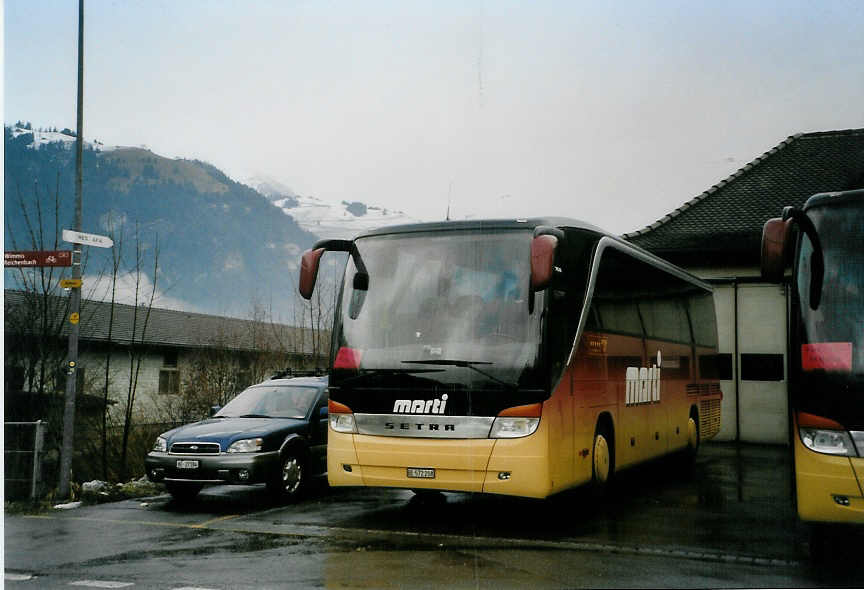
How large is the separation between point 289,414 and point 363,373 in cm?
372

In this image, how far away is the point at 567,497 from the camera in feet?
36.8

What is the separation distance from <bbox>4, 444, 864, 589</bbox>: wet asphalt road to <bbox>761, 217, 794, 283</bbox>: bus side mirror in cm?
228

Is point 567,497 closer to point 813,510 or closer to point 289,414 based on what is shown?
point 289,414

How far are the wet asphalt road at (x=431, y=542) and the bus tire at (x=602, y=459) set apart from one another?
1.26ft

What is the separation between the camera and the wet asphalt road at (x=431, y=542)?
671 centimetres

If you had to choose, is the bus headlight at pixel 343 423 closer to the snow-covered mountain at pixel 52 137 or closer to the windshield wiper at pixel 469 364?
the windshield wiper at pixel 469 364

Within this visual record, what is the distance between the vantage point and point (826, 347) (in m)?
6.51

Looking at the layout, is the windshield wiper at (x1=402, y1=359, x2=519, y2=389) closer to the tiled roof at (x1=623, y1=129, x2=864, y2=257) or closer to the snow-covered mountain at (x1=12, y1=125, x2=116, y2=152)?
the tiled roof at (x1=623, y1=129, x2=864, y2=257)

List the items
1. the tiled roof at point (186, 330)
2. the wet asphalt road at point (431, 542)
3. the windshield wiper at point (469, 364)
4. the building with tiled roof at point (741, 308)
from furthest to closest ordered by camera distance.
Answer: the building with tiled roof at point (741, 308) < the tiled roof at point (186, 330) < the windshield wiper at point (469, 364) < the wet asphalt road at point (431, 542)

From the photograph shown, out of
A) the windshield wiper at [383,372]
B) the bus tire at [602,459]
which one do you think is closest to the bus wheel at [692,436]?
the bus tire at [602,459]

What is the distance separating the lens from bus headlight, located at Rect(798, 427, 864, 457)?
6.31 meters

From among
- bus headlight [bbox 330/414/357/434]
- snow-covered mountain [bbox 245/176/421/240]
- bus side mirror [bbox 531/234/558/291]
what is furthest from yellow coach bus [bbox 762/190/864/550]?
bus headlight [bbox 330/414/357/434]

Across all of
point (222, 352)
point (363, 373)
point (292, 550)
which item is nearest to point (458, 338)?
point (363, 373)

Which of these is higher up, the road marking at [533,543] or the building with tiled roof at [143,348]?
the building with tiled roof at [143,348]
